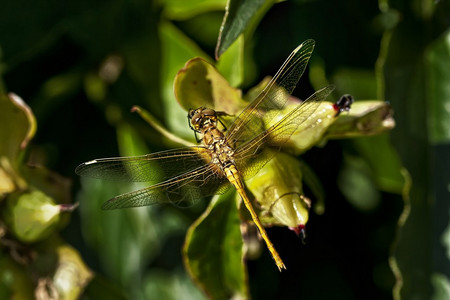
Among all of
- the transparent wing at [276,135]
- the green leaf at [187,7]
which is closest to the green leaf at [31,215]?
the transparent wing at [276,135]

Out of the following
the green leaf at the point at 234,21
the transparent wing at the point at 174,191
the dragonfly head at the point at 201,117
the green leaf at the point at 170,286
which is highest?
the green leaf at the point at 234,21

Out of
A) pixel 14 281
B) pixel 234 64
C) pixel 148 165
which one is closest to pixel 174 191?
pixel 148 165

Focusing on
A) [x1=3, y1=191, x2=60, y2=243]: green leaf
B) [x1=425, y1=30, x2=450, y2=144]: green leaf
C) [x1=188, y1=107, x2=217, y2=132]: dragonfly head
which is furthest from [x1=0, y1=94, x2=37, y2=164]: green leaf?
[x1=425, y1=30, x2=450, y2=144]: green leaf

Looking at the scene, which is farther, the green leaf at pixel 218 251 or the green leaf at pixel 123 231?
the green leaf at pixel 123 231

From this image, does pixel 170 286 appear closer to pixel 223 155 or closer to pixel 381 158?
pixel 223 155

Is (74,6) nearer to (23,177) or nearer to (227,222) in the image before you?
(23,177)

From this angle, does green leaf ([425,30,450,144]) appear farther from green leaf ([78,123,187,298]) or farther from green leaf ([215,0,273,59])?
green leaf ([78,123,187,298])

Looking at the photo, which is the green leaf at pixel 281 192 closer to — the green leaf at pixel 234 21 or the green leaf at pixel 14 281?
the green leaf at pixel 234 21
